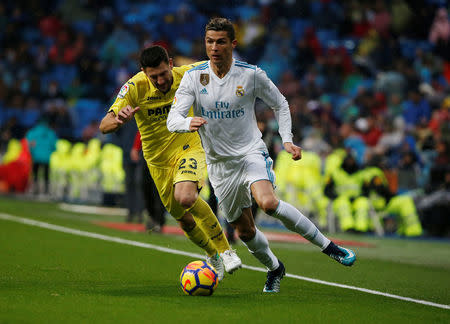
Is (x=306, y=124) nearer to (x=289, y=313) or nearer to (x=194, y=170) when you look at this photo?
(x=194, y=170)

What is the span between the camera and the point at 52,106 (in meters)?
24.8

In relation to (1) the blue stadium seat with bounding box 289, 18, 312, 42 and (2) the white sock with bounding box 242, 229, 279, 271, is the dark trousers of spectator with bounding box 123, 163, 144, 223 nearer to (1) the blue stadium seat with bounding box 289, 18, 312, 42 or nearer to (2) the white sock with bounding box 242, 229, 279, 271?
(2) the white sock with bounding box 242, 229, 279, 271

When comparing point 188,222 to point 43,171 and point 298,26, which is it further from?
point 298,26

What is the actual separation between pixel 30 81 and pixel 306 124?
957cm

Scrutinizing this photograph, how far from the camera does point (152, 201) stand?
14453mm

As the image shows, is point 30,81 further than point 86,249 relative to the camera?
Yes

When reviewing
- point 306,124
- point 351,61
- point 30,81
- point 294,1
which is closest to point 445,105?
point 306,124

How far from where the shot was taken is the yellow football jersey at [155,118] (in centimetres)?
873

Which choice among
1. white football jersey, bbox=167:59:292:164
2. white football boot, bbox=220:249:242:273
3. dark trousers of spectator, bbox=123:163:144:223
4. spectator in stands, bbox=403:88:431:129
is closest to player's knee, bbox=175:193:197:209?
white football jersey, bbox=167:59:292:164

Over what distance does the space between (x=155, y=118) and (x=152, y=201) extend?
5.71 metres

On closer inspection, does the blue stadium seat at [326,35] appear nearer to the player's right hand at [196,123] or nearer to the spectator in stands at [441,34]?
the spectator in stands at [441,34]

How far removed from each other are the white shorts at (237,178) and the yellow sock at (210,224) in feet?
1.67

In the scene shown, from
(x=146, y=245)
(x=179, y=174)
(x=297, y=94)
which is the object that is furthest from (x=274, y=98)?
(x=297, y=94)

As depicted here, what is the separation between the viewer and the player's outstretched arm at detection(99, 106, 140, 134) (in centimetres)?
789
